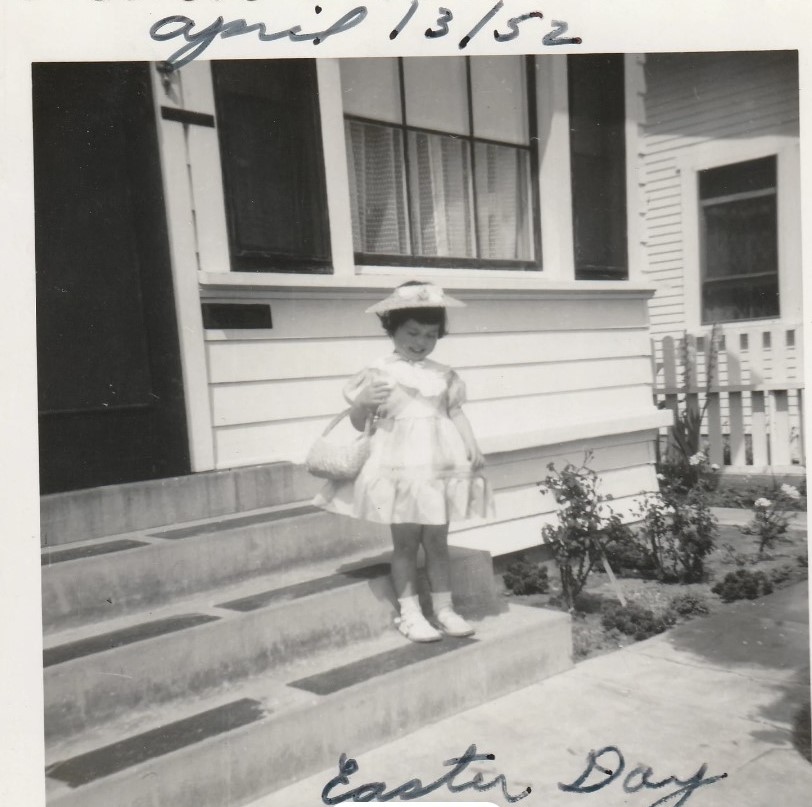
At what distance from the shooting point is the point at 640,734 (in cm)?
255

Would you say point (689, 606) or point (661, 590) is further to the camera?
point (661, 590)

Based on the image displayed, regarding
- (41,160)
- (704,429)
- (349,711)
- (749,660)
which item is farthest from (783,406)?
(41,160)

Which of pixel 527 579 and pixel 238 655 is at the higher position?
pixel 238 655

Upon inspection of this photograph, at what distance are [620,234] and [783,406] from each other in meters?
1.50

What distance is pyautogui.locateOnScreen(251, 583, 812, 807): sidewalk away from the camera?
2287mm

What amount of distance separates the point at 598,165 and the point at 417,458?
2879 millimetres

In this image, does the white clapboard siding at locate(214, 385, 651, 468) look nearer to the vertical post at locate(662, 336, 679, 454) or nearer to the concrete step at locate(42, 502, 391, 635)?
the concrete step at locate(42, 502, 391, 635)

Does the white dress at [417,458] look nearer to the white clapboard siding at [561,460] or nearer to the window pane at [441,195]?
the window pane at [441,195]

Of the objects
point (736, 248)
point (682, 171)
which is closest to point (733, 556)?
point (736, 248)

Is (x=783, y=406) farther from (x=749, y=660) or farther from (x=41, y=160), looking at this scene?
(x=41, y=160)

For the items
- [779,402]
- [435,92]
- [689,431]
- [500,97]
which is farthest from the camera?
[689,431]

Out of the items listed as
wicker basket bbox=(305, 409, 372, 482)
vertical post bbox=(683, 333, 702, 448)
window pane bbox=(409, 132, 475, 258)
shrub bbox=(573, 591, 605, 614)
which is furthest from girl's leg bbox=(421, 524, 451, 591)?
vertical post bbox=(683, 333, 702, 448)

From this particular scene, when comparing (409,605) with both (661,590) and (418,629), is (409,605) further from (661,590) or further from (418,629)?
(661,590)

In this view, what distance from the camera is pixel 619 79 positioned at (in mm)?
4766
